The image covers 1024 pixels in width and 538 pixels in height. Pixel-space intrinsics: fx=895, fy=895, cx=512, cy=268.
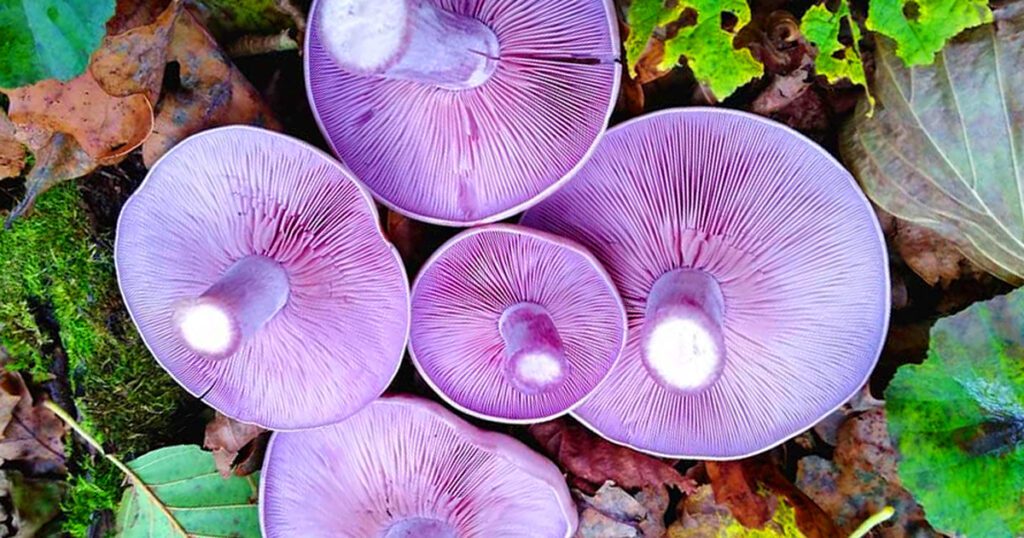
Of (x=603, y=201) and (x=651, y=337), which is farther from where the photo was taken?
(x=603, y=201)

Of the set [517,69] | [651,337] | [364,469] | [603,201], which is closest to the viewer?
[651,337]

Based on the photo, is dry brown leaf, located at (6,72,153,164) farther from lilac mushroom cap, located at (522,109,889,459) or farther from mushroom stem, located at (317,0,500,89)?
lilac mushroom cap, located at (522,109,889,459)

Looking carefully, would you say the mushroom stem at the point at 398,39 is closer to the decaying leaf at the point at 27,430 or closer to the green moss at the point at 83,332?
the green moss at the point at 83,332

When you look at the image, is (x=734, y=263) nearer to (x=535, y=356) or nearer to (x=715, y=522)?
(x=535, y=356)

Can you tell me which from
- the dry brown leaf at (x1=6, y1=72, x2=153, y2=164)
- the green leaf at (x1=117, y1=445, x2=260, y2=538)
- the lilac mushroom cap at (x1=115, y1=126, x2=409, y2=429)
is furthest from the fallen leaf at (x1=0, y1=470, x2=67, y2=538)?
the dry brown leaf at (x1=6, y1=72, x2=153, y2=164)

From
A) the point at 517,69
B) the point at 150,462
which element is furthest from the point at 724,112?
the point at 150,462

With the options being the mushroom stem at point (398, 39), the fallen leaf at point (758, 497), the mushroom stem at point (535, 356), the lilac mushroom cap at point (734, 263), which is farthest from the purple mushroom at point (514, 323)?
the fallen leaf at point (758, 497)

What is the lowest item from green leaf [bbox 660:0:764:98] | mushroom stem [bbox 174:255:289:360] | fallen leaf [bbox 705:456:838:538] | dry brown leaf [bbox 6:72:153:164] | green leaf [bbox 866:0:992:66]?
fallen leaf [bbox 705:456:838:538]

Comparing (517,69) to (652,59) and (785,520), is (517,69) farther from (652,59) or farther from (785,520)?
(785,520)
